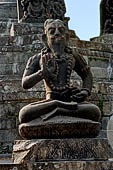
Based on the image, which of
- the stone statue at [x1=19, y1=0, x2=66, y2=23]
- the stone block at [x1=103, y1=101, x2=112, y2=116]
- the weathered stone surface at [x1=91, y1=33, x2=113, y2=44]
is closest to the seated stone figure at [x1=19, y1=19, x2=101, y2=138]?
the stone block at [x1=103, y1=101, x2=112, y2=116]

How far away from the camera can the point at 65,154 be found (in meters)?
5.95

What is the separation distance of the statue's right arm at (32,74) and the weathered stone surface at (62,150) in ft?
3.39

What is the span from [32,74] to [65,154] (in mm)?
1514

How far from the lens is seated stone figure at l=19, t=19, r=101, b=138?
6273 mm

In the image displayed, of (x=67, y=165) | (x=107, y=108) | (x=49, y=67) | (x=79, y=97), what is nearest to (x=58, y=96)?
(x=79, y=97)

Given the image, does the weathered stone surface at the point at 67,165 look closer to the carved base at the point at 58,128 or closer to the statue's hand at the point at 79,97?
the carved base at the point at 58,128

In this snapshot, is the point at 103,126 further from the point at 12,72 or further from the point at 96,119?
the point at 96,119

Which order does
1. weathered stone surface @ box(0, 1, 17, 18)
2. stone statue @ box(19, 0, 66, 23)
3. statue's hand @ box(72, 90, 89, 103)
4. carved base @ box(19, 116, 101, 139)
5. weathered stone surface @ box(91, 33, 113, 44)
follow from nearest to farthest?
carved base @ box(19, 116, 101, 139), statue's hand @ box(72, 90, 89, 103), stone statue @ box(19, 0, 66, 23), weathered stone surface @ box(0, 1, 17, 18), weathered stone surface @ box(91, 33, 113, 44)

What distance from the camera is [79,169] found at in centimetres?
575

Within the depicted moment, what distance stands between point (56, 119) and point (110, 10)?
14339 millimetres

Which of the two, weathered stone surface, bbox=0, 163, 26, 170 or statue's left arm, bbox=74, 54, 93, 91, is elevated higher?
statue's left arm, bbox=74, 54, 93, 91

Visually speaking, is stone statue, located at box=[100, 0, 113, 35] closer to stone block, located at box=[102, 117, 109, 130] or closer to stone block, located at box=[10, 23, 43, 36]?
stone block, located at box=[10, 23, 43, 36]

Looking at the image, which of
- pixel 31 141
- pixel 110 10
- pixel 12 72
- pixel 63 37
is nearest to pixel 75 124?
pixel 31 141

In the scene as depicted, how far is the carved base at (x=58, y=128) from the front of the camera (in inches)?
245
